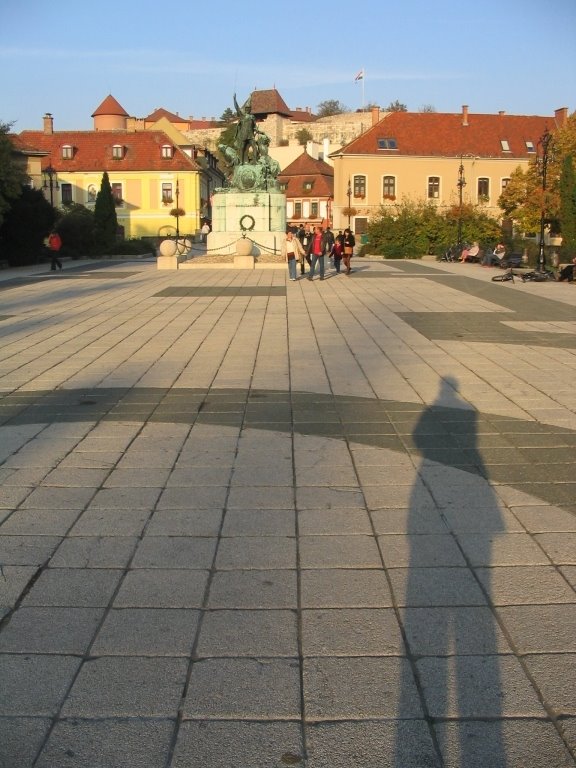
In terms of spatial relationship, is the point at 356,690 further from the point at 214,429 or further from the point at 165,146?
the point at 165,146

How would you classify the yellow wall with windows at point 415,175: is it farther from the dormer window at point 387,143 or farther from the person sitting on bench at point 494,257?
the person sitting on bench at point 494,257

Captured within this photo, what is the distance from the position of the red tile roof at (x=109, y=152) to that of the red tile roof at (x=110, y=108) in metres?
26.2

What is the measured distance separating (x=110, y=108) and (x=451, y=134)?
45335 millimetres

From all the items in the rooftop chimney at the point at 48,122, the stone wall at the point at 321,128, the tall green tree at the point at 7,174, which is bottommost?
the tall green tree at the point at 7,174

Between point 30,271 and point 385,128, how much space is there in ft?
160

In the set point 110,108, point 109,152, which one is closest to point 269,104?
point 110,108

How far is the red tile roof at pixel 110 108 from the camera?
104m

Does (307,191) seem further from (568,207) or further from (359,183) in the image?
(568,207)

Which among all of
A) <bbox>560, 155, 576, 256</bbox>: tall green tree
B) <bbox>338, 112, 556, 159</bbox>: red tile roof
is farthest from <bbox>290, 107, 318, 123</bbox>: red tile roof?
<bbox>560, 155, 576, 256</bbox>: tall green tree

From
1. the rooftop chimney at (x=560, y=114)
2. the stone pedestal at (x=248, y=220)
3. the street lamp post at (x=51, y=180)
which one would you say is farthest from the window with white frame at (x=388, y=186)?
the stone pedestal at (x=248, y=220)

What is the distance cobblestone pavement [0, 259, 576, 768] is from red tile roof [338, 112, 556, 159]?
223ft

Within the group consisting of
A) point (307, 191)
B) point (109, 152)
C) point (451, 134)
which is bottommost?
point (307, 191)

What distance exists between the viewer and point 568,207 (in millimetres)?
33656

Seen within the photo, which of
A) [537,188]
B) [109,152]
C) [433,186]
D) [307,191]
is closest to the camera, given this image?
[537,188]
